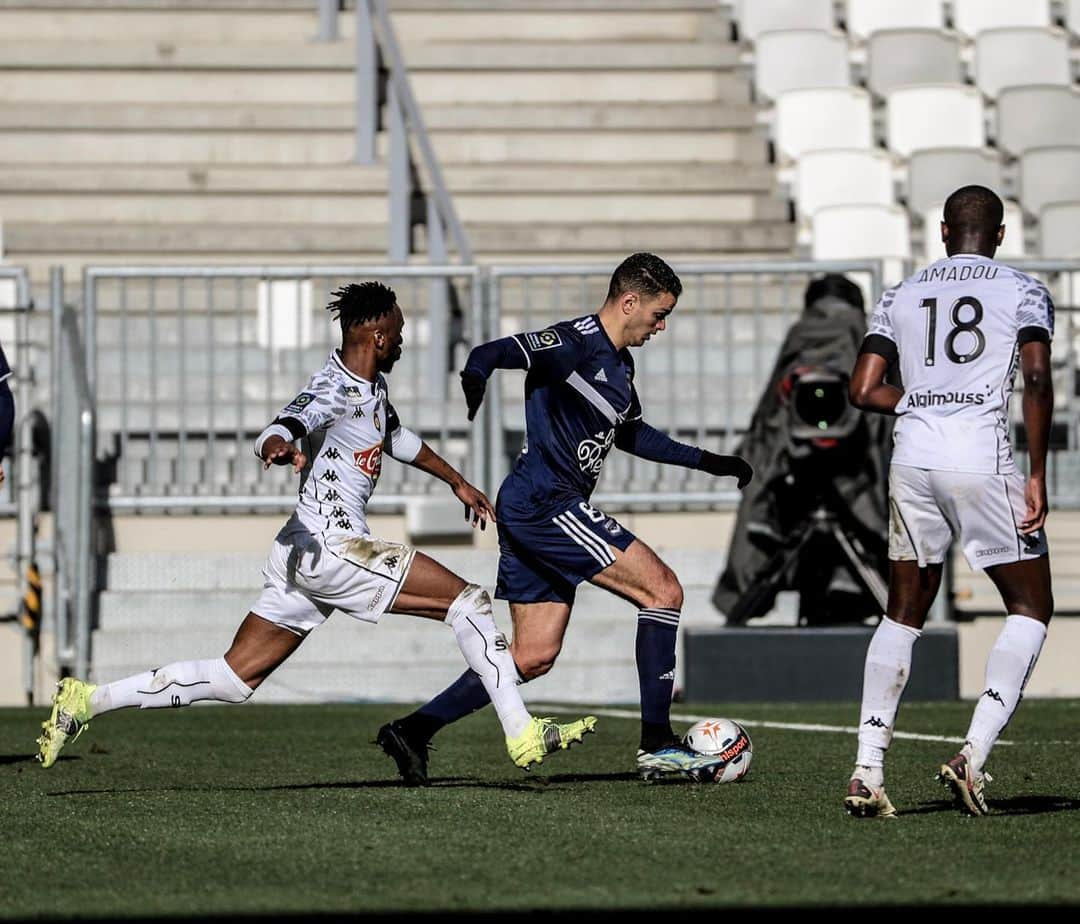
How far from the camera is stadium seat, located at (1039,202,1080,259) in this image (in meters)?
17.4

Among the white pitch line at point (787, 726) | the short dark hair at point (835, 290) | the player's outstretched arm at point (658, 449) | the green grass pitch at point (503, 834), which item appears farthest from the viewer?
the short dark hair at point (835, 290)

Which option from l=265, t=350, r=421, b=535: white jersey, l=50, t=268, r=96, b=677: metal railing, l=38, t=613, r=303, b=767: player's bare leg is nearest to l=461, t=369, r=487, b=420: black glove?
l=265, t=350, r=421, b=535: white jersey

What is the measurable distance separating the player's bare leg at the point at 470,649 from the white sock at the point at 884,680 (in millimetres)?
1055

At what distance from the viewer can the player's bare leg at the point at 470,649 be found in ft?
23.5

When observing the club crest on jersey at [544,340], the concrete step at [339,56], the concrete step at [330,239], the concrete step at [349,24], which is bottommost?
the club crest on jersey at [544,340]

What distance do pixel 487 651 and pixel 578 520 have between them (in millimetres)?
625

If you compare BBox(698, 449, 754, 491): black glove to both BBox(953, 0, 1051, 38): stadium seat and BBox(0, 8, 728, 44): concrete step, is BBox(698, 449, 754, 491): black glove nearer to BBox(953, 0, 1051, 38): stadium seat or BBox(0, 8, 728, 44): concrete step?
BBox(0, 8, 728, 44): concrete step

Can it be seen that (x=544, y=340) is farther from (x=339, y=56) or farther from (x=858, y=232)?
(x=339, y=56)

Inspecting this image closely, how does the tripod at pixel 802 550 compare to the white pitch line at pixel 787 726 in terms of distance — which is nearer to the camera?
the white pitch line at pixel 787 726

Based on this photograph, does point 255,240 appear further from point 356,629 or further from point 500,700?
point 500,700

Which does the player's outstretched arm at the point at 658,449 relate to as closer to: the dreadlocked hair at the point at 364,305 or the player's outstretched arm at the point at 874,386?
the dreadlocked hair at the point at 364,305

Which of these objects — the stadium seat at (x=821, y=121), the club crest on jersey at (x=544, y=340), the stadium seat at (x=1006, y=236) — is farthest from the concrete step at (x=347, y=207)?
Result: the club crest on jersey at (x=544, y=340)

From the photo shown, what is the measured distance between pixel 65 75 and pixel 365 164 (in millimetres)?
3010

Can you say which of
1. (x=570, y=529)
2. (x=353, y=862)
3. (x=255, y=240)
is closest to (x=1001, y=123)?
(x=255, y=240)
